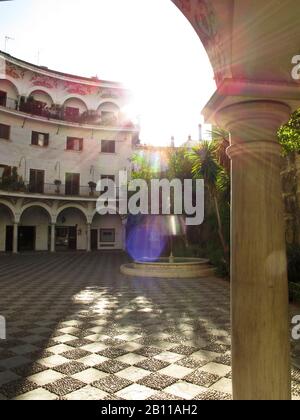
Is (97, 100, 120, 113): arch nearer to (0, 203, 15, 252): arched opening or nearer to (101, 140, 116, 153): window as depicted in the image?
(101, 140, 116, 153): window

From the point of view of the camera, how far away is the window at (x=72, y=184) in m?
30.2

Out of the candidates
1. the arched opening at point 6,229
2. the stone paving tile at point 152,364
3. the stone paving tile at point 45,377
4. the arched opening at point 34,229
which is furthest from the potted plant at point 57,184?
the stone paving tile at point 45,377

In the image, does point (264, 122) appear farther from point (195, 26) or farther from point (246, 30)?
point (195, 26)

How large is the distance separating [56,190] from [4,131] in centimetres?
585

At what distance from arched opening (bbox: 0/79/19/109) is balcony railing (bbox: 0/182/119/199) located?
20.4 feet

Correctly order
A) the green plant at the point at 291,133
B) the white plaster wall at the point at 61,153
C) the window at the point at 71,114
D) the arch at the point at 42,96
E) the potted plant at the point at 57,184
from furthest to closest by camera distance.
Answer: the window at the point at 71,114, the arch at the point at 42,96, the potted plant at the point at 57,184, the white plaster wall at the point at 61,153, the green plant at the point at 291,133

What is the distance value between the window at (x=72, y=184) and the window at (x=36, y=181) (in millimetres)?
2095

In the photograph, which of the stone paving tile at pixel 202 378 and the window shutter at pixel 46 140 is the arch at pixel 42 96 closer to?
the window shutter at pixel 46 140

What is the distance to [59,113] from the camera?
30062mm

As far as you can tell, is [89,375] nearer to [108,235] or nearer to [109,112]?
[108,235]

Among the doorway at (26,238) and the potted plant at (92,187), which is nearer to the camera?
the doorway at (26,238)

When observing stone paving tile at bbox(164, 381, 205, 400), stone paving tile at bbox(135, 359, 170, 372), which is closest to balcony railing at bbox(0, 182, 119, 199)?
stone paving tile at bbox(135, 359, 170, 372)

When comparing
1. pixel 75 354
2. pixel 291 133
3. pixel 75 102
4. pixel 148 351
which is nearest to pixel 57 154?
pixel 75 102

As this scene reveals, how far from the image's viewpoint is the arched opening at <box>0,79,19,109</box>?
27578mm
